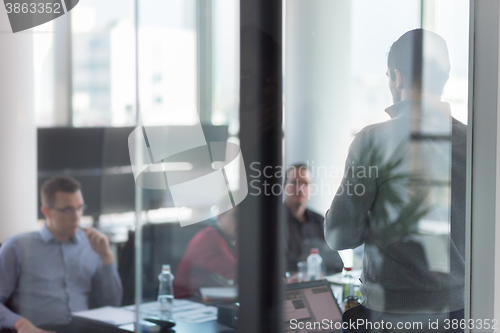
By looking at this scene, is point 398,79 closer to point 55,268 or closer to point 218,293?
point 218,293

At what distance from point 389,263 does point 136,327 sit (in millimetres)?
1017

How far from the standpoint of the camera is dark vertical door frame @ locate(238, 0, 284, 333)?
5.60 feet

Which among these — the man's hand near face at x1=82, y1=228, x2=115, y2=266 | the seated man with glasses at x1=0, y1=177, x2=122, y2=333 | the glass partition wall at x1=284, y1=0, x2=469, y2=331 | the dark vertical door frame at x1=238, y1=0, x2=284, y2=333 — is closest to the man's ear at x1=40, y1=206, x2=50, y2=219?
the seated man with glasses at x1=0, y1=177, x2=122, y2=333

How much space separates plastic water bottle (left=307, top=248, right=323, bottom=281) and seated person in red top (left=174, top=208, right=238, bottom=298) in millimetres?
414

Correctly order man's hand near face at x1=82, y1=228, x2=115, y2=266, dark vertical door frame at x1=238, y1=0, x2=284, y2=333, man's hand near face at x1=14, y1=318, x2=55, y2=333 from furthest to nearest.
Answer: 1. man's hand near face at x1=82, y1=228, x2=115, y2=266
2. man's hand near face at x1=14, y1=318, x2=55, y2=333
3. dark vertical door frame at x1=238, y1=0, x2=284, y2=333

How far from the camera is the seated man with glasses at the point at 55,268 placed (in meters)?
2.15

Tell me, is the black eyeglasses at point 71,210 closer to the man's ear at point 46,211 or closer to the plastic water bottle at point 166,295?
the man's ear at point 46,211

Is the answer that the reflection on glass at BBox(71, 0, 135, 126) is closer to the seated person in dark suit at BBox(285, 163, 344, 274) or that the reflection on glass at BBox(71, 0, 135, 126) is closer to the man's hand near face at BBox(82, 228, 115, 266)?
the man's hand near face at BBox(82, 228, 115, 266)

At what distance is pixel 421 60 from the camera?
185cm

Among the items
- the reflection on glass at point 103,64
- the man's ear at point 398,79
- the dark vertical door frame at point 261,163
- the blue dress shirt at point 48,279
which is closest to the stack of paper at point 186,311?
the blue dress shirt at point 48,279

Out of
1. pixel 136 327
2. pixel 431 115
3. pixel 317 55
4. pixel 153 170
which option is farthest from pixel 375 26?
pixel 136 327

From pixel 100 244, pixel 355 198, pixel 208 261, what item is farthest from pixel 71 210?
pixel 355 198

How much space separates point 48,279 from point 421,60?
1716mm

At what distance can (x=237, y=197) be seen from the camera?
1802 millimetres
